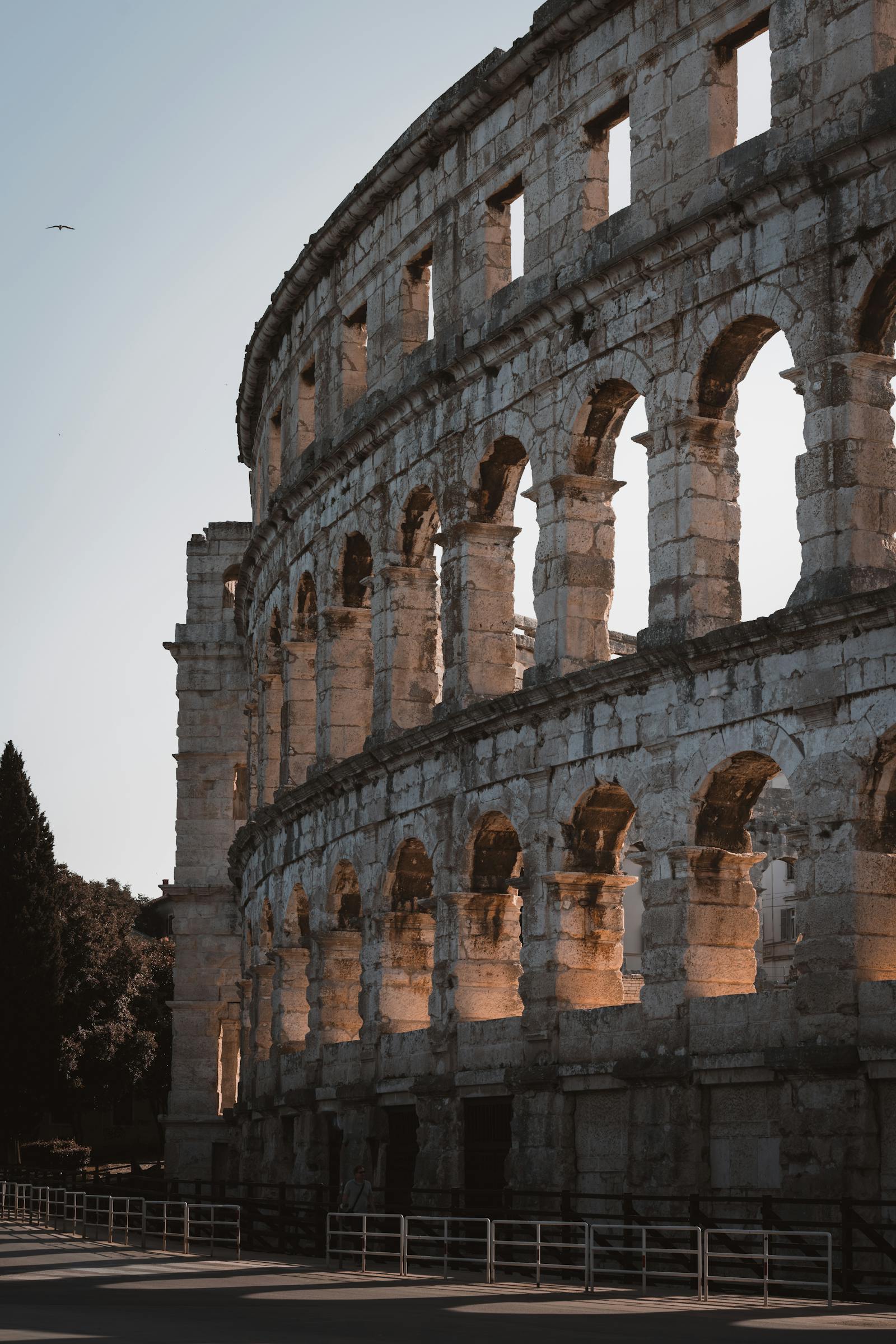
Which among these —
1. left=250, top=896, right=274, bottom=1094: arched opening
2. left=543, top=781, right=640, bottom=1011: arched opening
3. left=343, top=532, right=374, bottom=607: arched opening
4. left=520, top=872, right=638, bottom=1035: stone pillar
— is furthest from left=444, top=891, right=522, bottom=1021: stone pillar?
left=250, top=896, right=274, bottom=1094: arched opening

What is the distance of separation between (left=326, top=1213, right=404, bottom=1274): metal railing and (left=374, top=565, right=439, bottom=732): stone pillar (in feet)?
21.8

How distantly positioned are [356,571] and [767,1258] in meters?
16.5

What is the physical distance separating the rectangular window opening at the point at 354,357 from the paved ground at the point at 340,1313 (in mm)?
14263

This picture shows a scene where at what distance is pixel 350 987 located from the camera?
97.6 feet

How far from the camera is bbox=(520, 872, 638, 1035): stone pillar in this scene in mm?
23172

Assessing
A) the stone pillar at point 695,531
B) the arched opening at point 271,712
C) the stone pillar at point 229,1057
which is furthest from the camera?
the stone pillar at point 229,1057

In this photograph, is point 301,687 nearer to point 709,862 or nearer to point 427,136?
point 427,136

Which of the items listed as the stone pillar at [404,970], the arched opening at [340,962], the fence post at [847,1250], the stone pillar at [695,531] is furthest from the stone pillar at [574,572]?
the fence post at [847,1250]

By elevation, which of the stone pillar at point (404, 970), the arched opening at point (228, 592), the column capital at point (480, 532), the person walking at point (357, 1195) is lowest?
the person walking at point (357, 1195)

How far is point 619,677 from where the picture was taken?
22.1 metres

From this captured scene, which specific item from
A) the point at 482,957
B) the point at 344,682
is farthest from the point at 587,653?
the point at 344,682

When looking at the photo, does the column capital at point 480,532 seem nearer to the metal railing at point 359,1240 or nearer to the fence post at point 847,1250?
the metal railing at point 359,1240

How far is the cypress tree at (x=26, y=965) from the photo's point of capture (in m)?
48.2

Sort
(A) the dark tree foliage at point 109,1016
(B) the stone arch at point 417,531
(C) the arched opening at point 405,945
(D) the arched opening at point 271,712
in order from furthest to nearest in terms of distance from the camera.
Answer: (A) the dark tree foliage at point 109,1016, (D) the arched opening at point 271,712, (B) the stone arch at point 417,531, (C) the arched opening at point 405,945
